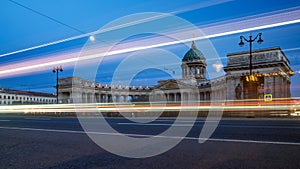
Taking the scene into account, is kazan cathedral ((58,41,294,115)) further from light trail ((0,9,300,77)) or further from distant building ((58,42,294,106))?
light trail ((0,9,300,77))

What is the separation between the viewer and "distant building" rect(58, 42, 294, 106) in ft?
169

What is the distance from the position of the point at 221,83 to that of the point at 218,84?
1.20 metres

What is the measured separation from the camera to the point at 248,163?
3.77 metres

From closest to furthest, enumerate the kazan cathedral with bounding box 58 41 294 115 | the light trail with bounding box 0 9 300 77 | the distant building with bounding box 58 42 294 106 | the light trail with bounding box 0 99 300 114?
the light trail with bounding box 0 9 300 77, the light trail with bounding box 0 99 300 114, the kazan cathedral with bounding box 58 41 294 115, the distant building with bounding box 58 42 294 106

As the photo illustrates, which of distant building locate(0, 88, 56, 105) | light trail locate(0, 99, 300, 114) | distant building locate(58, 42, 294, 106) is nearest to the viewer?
light trail locate(0, 99, 300, 114)

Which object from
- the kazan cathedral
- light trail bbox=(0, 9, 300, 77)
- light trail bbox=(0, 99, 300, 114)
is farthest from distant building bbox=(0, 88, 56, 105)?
light trail bbox=(0, 9, 300, 77)

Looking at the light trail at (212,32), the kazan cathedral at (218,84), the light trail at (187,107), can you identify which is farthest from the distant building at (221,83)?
the light trail at (212,32)

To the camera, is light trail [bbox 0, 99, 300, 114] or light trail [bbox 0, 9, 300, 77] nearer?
light trail [bbox 0, 9, 300, 77]

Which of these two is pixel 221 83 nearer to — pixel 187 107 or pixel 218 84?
pixel 218 84

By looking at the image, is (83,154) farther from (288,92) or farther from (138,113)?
(288,92)

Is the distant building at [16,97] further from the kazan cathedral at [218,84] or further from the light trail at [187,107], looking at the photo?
the light trail at [187,107]

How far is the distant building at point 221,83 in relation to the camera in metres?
51.5

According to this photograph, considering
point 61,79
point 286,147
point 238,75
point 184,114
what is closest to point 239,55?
point 238,75

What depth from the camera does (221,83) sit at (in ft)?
200
